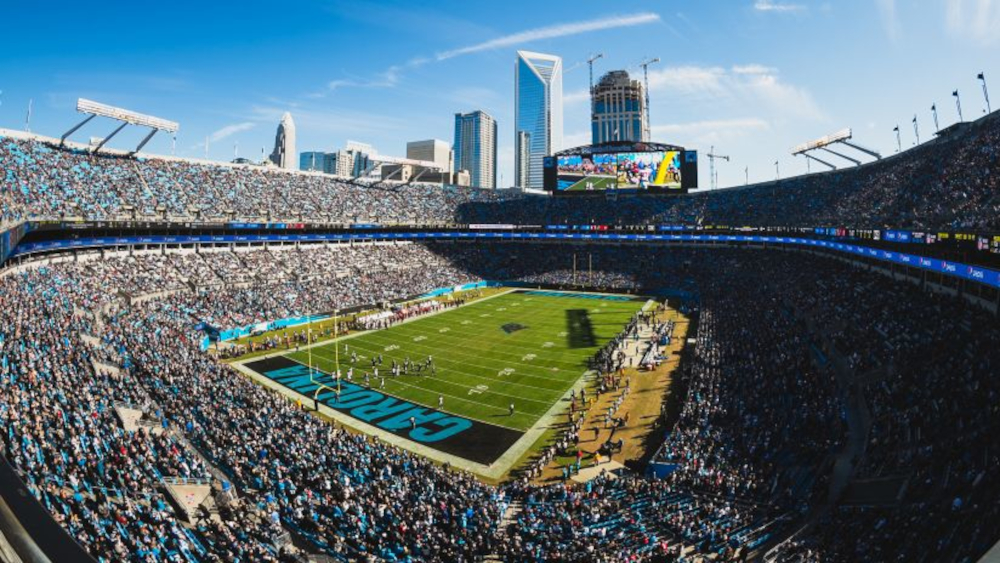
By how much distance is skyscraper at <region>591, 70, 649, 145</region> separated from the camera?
16475 cm

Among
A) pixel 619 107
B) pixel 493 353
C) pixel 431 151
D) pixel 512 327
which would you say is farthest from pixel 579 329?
pixel 619 107

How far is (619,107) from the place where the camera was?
17938 cm

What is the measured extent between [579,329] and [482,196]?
53.2 m

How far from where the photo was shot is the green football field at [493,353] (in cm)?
3102

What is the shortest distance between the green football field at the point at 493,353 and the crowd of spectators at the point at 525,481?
820 cm

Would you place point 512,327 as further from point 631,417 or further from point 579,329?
point 631,417

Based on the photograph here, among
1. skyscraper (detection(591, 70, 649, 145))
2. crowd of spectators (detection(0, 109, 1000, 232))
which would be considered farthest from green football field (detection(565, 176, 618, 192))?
skyscraper (detection(591, 70, 649, 145))

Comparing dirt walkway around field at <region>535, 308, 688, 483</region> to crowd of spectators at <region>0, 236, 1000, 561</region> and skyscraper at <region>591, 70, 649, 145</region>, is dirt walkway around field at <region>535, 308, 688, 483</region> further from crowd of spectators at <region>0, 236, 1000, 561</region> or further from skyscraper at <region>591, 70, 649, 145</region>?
skyscraper at <region>591, 70, 649, 145</region>

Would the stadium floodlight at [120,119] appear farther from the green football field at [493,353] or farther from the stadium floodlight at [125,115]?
the green football field at [493,353]

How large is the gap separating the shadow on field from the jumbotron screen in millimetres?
27944

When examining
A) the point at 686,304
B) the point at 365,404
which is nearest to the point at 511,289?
the point at 686,304

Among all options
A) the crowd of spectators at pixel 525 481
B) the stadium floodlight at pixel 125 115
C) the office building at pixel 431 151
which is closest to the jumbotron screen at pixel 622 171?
the crowd of spectators at pixel 525 481

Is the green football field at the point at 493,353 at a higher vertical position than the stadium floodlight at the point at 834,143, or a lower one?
lower

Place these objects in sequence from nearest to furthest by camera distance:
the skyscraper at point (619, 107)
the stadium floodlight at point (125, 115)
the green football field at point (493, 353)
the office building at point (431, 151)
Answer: the green football field at point (493, 353) < the stadium floodlight at point (125, 115) < the office building at point (431, 151) < the skyscraper at point (619, 107)
